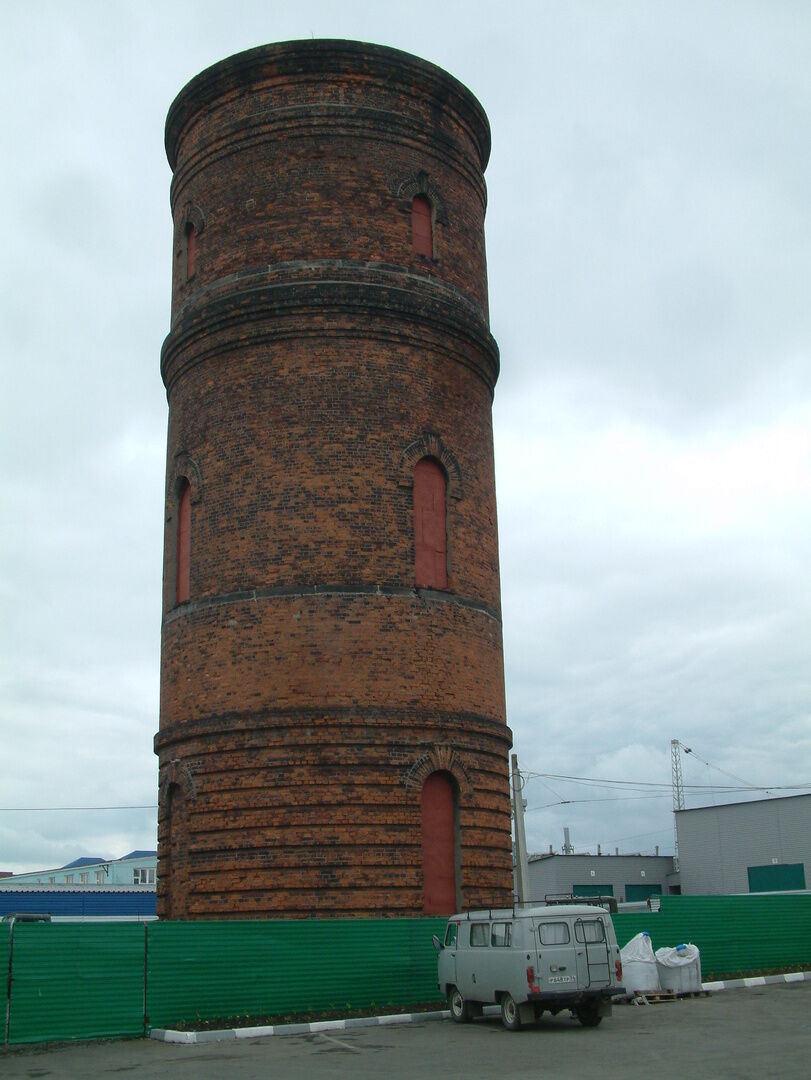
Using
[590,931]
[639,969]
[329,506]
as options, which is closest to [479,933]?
[590,931]

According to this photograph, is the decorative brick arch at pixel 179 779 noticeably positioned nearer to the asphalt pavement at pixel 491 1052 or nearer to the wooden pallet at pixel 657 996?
the asphalt pavement at pixel 491 1052

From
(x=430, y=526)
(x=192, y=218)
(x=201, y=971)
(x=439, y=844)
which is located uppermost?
(x=192, y=218)

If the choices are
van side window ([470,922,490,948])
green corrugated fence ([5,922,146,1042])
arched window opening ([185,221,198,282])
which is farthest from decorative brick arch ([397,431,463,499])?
green corrugated fence ([5,922,146,1042])

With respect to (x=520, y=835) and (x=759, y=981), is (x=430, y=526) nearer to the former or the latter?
(x=759, y=981)

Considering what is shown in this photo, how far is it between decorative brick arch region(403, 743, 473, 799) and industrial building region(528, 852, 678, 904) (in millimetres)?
36340

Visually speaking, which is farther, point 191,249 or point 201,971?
Answer: point 191,249

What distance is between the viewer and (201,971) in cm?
1595

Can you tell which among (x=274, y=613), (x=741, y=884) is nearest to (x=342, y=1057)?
(x=274, y=613)

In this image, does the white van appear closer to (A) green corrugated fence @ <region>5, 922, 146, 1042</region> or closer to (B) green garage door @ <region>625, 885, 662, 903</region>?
(A) green corrugated fence @ <region>5, 922, 146, 1042</region>

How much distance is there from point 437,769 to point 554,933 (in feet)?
13.2

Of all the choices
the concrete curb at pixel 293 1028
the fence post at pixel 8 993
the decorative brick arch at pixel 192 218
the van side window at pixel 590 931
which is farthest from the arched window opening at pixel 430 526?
the fence post at pixel 8 993

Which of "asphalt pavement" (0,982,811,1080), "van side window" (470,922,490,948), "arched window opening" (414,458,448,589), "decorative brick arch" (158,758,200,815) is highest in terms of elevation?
"arched window opening" (414,458,448,589)

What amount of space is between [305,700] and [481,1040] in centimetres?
576

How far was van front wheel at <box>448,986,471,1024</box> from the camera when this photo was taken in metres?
15.5
